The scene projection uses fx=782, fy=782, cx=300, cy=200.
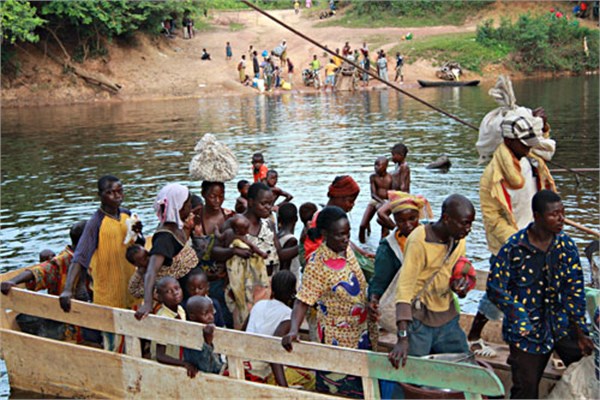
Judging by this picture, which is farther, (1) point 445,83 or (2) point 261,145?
(1) point 445,83

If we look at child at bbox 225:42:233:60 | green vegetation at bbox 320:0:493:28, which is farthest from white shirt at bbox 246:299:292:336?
green vegetation at bbox 320:0:493:28

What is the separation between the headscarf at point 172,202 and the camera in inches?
240

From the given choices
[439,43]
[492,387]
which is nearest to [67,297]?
[492,387]

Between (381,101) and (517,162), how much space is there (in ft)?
87.8

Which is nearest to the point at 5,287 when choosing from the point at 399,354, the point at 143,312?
the point at 143,312

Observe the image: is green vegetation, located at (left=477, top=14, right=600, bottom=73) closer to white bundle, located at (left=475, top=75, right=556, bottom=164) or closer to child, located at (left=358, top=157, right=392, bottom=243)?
child, located at (left=358, top=157, right=392, bottom=243)

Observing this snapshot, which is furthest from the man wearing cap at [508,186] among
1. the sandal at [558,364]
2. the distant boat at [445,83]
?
the distant boat at [445,83]

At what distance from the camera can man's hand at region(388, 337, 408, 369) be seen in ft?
15.4

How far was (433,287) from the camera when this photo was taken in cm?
488

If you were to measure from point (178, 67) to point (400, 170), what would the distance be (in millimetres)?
30802

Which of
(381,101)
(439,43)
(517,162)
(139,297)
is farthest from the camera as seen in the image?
(439,43)

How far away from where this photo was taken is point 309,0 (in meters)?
55.5

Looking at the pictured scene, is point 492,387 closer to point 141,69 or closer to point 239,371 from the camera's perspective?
point 239,371

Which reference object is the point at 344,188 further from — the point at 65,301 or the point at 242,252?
the point at 65,301
